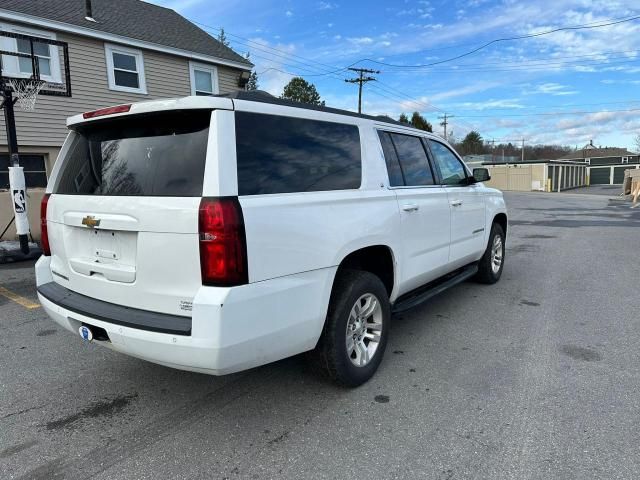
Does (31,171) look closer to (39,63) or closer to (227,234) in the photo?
(39,63)

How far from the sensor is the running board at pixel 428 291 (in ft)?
12.9

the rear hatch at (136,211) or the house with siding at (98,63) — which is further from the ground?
the house with siding at (98,63)

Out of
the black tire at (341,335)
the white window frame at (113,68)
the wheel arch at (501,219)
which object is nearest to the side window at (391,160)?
the black tire at (341,335)

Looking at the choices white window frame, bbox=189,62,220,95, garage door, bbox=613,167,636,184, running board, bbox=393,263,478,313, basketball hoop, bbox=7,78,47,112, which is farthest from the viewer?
garage door, bbox=613,167,636,184

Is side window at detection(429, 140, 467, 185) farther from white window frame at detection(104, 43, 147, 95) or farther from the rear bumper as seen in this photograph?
white window frame at detection(104, 43, 147, 95)

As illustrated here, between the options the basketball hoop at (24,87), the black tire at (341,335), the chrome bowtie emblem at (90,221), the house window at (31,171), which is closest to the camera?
the chrome bowtie emblem at (90,221)

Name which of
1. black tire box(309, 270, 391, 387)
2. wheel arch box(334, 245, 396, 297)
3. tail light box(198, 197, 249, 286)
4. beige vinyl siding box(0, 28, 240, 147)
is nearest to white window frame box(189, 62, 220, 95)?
beige vinyl siding box(0, 28, 240, 147)

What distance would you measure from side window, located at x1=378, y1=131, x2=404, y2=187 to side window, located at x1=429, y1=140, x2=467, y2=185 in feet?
3.06

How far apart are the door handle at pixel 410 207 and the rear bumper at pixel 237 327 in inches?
42.9

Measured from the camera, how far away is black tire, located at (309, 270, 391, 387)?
3.05 metres

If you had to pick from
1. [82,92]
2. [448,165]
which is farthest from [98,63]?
[448,165]

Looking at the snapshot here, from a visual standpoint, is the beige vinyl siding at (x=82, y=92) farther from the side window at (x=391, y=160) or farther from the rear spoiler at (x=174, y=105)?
the side window at (x=391, y=160)

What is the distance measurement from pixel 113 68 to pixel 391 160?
1158 cm

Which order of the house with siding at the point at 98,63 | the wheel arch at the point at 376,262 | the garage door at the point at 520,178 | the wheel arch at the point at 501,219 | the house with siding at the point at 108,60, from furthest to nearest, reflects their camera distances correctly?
the garage door at the point at 520,178, the house with siding at the point at 108,60, the house with siding at the point at 98,63, the wheel arch at the point at 501,219, the wheel arch at the point at 376,262
